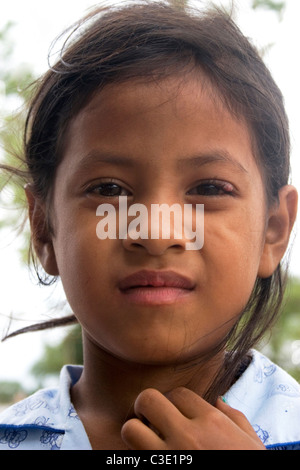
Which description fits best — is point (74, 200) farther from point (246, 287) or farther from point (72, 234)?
point (246, 287)

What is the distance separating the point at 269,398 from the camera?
154cm

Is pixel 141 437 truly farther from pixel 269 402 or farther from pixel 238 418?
pixel 269 402

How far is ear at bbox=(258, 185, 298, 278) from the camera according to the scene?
66.0 inches

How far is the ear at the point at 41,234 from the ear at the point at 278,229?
23.0 inches

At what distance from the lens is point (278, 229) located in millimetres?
1716

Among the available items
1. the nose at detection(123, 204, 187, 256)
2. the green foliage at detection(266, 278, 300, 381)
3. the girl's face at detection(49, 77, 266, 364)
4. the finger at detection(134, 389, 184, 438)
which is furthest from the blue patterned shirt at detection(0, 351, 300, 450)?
the green foliage at detection(266, 278, 300, 381)

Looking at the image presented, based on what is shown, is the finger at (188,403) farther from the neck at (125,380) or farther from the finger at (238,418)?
the neck at (125,380)

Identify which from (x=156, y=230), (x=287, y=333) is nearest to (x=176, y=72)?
(x=156, y=230)

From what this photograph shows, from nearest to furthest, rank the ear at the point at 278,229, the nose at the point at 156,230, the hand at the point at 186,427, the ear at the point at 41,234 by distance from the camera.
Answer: the hand at the point at 186,427 < the nose at the point at 156,230 < the ear at the point at 278,229 < the ear at the point at 41,234

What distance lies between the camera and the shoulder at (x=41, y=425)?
5.01ft

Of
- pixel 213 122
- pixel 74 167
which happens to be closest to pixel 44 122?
pixel 74 167

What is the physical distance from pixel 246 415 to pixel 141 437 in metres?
0.40

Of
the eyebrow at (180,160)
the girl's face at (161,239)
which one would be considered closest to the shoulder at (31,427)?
the girl's face at (161,239)

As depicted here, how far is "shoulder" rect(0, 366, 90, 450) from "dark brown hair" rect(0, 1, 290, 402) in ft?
1.18
